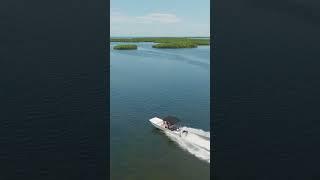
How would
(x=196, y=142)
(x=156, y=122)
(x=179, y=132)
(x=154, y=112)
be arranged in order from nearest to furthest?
(x=196, y=142)
(x=179, y=132)
(x=156, y=122)
(x=154, y=112)

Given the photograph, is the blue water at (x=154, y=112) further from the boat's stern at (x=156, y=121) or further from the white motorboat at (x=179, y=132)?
the white motorboat at (x=179, y=132)

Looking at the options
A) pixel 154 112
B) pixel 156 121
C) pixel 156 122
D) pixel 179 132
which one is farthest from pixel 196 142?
pixel 154 112

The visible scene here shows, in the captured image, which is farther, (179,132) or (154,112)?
(154,112)

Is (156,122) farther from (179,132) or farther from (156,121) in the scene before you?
(179,132)

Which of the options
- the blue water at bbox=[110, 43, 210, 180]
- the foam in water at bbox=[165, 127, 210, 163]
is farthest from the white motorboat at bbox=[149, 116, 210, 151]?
the blue water at bbox=[110, 43, 210, 180]

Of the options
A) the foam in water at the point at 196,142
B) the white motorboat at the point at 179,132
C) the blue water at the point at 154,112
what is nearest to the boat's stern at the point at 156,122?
the white motorboat at the point at 179,132

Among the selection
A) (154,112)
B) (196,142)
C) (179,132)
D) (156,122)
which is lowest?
(196,142)

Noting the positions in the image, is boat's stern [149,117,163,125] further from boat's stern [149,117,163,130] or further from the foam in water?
the foam in water
